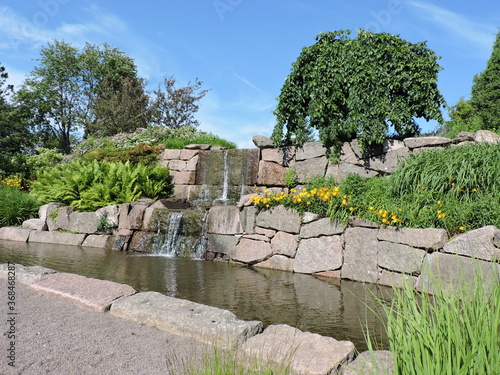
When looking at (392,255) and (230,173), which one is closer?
(392,255)

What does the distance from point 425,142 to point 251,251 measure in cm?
411

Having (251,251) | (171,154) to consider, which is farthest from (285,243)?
(171,154)

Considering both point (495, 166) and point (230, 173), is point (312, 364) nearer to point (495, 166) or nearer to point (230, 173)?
point (495, 166)

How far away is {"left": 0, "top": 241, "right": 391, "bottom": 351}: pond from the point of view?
159 inches

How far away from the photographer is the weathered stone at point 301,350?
2.53 meters

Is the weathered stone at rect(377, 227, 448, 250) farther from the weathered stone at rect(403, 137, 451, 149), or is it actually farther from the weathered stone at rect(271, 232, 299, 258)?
the weathered stone at rect(403, 137, 451, 149)

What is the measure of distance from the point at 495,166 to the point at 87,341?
640 cm

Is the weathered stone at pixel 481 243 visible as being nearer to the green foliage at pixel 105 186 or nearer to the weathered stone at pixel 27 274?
the weathered stone at pixel 27 274

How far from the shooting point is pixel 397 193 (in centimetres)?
697

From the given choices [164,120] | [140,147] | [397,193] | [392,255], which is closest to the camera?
[392,255]

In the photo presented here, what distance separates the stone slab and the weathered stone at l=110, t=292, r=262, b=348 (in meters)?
0.17

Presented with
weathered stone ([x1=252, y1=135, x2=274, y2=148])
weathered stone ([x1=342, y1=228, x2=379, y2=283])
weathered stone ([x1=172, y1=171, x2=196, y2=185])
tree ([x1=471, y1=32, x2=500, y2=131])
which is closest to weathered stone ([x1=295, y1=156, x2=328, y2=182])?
weathered stone ([x1=252, y1=135, x2=274, y2=148])

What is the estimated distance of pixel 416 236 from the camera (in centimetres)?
581

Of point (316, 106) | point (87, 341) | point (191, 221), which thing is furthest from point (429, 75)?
point (87, 341)
